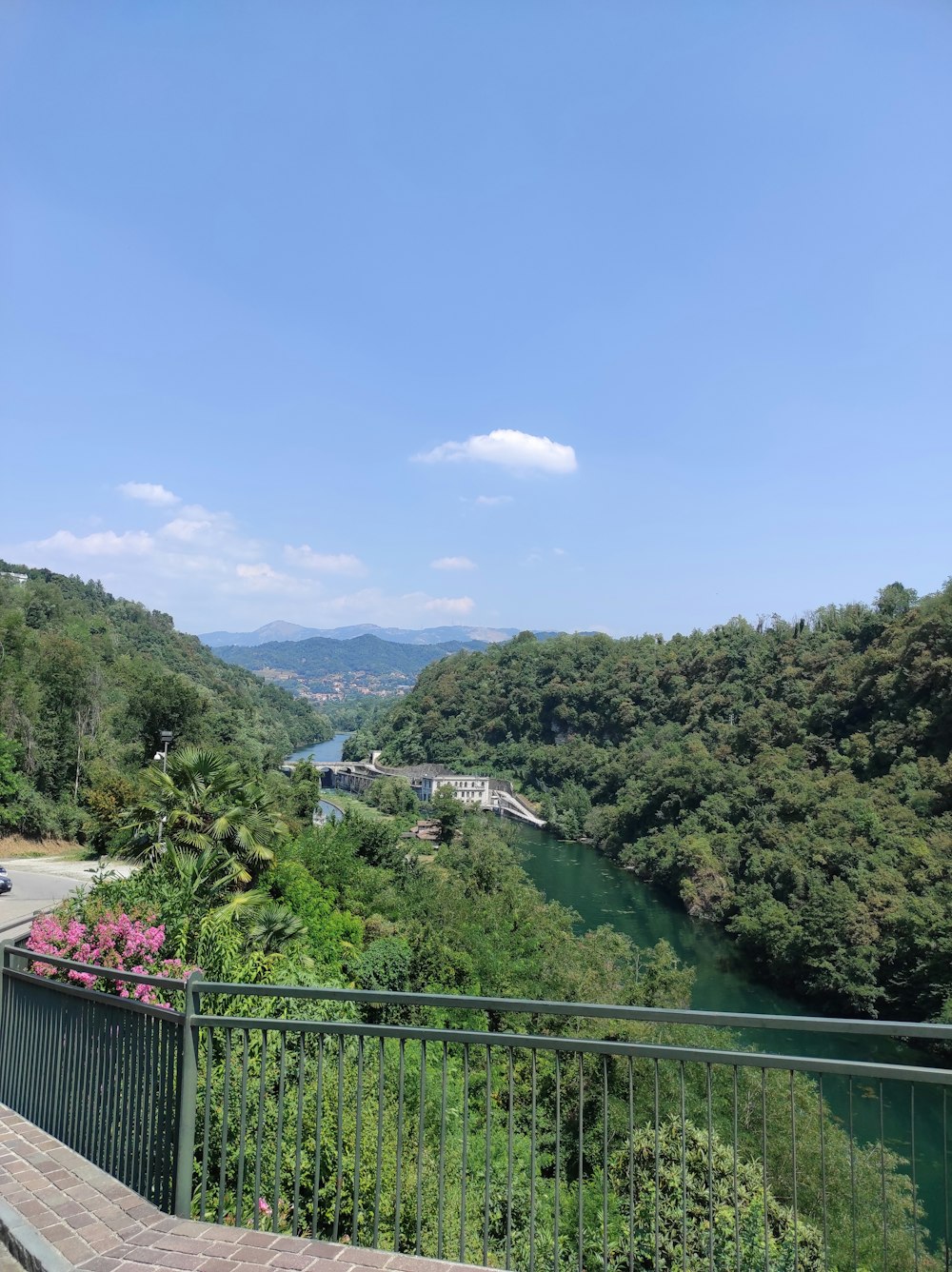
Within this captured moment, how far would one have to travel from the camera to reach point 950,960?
2939 cm

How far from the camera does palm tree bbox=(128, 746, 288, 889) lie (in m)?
15.1

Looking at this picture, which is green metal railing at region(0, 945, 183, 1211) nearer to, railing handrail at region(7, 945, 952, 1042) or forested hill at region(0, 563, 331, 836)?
railing handrail at region(7, 945, 952, 1042)

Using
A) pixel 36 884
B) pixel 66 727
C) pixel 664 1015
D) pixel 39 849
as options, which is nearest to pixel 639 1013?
pixel 664 1015

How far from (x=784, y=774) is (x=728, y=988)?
21135 millimetres

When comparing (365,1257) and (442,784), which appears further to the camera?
(442,784)

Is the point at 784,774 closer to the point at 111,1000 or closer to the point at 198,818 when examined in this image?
the point at 198,818

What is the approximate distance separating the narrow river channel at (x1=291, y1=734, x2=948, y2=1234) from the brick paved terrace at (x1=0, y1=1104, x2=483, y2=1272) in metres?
2.43

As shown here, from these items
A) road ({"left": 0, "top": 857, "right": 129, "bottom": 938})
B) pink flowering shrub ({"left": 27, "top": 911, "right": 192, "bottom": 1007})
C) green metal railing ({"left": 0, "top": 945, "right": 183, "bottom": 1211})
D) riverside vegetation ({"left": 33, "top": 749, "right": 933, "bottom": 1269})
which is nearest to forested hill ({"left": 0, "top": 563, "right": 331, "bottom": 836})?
road ({"left": 0, "top": 857, "right": 129, "bottom": 938})

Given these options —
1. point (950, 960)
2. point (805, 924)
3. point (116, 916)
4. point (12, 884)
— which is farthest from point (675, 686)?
point (116, 916)

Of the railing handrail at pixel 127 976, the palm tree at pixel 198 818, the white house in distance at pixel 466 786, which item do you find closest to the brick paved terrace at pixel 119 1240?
the railing handrail at pixel 127 976

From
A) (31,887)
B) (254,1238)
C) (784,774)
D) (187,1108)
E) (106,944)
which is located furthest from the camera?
(784,774)

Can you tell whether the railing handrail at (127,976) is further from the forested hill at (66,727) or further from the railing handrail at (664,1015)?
the forested hill at (66,727)

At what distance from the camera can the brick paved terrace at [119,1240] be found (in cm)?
311

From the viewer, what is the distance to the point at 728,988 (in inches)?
1380
